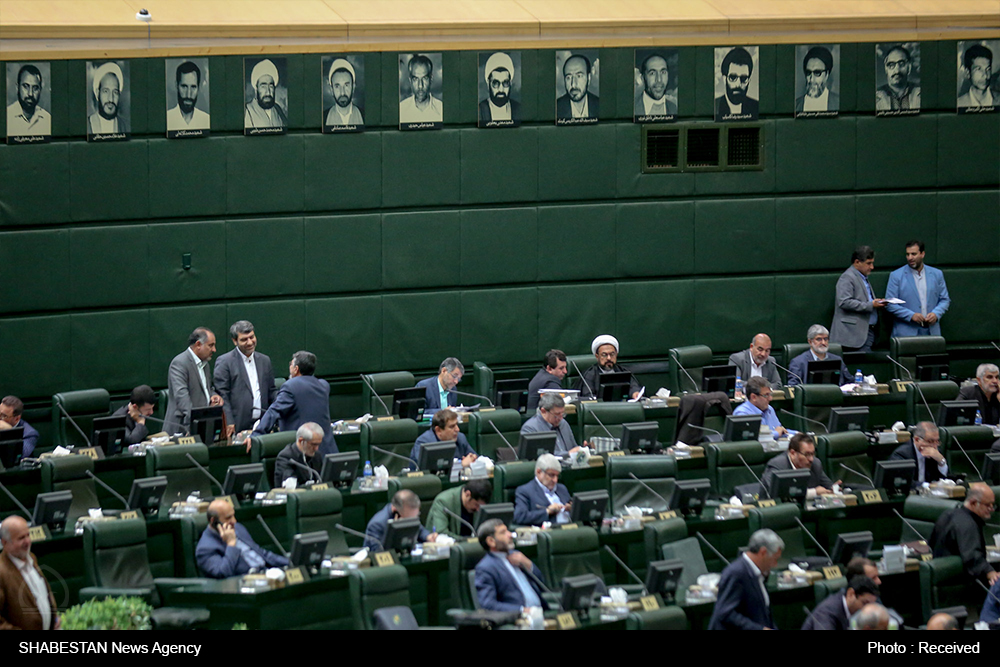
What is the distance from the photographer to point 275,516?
9062 millimetres

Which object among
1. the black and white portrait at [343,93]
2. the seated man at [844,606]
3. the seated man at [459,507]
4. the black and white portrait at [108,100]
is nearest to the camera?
the seated man at [844,606]

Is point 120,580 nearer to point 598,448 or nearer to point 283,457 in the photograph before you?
point 283,457

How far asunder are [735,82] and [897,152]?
76.6 inches

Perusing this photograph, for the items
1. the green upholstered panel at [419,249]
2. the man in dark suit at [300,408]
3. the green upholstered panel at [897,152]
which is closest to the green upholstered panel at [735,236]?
the green upholstered panel at [897,152]

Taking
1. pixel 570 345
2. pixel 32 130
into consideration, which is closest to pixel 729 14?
pixel 570 345

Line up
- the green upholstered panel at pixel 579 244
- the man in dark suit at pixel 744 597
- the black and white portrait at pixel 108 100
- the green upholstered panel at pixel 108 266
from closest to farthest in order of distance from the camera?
1. the man in dark suit at pixel 744 597
2. the black and white portrait at pixel 108 100
3. the green upholstered panel at pixel 108 266
4. the green upholstered panel at pixel 579 244

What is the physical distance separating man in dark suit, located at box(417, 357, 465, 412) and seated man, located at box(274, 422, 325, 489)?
1.95 meters

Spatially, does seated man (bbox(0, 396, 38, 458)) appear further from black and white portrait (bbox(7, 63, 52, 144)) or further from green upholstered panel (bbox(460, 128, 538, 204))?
green upholstered panel (bbox(460, 128, 538, 204))

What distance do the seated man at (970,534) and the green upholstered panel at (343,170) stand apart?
6449 mm

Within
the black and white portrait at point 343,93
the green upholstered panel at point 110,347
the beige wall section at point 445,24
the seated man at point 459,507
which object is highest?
the beige wall section at point 445,24

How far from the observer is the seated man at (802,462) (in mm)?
9617

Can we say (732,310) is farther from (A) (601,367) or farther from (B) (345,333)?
(B) (345,333)

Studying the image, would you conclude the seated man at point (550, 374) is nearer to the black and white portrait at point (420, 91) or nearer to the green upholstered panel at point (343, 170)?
the green upholstered panel at point (343, 170)

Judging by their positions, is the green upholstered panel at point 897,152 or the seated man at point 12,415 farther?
the green upholstered panel at point 897,152
